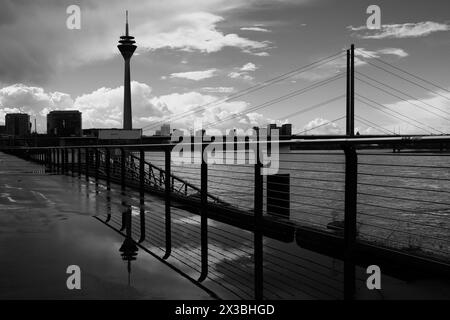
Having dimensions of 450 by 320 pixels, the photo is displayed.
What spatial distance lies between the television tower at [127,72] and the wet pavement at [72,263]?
94.9 m

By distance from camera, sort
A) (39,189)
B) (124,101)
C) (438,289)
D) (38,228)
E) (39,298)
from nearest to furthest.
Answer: (39,298) → (438,289) → (38,228) → (39,189) → (124,101)

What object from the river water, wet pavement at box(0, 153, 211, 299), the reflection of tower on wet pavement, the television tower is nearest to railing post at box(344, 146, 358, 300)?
the river water

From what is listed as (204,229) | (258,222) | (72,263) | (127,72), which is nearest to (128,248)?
(72,263)

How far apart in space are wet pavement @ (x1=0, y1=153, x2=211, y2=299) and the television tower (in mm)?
94909

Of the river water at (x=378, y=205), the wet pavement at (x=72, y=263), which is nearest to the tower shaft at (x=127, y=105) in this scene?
the river water at (x=378, y=205)

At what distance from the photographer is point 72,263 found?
165 inches

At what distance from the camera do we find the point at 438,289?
358 centimetres

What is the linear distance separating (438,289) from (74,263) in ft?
10.5

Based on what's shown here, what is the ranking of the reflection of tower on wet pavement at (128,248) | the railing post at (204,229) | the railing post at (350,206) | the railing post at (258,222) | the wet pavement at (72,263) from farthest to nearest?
the reflection of tower on wet pavement at (128,248) < the railing post at (204,229) < the railing post at (258,222) < the railing post at (350,206) < the wet pavement at (72,263)

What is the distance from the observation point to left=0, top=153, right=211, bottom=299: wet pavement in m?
3.34

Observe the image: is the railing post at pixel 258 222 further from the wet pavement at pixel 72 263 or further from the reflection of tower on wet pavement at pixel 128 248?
the reflection of tower on wet pavement at pixel 128 248

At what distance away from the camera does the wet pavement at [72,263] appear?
3.34m
